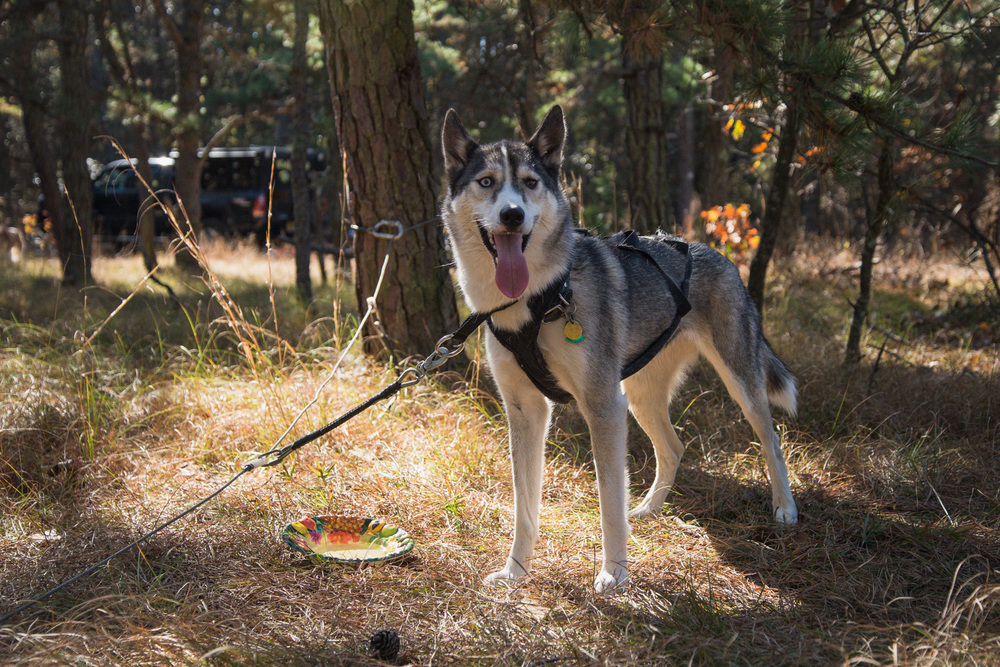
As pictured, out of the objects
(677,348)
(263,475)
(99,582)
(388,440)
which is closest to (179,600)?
(99,582)

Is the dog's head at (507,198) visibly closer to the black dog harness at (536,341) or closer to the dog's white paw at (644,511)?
the black dog harness at (536,341)

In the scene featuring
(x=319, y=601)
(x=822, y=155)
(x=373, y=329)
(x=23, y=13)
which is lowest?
(x=319, y=601)

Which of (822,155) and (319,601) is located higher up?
(822,155)

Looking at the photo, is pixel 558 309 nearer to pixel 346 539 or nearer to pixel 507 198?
pixel 507 198

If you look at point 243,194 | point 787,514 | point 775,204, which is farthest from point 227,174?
point 787,514

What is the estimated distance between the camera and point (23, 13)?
9.08 meters

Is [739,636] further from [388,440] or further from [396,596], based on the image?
[388,440]

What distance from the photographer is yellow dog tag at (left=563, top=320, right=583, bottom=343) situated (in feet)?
8.71

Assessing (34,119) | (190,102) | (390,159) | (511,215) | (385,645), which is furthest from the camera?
(190,102)

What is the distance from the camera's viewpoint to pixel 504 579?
2.75 meters

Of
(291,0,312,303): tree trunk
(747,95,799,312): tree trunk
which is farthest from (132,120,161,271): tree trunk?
(747,95,799,312): tree trunk

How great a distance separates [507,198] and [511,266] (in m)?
0.26

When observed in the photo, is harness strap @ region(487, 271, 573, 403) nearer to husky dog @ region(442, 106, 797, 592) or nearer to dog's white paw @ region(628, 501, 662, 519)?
husky dog @ region(442, 106, 797, 592)

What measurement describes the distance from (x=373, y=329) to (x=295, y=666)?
2.97 metres
